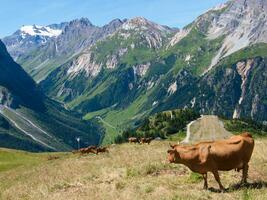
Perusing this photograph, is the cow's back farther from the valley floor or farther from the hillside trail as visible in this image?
the hillside trail

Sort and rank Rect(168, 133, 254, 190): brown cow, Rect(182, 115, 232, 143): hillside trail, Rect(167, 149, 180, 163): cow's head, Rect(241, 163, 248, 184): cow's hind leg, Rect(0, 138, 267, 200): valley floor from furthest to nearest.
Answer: Rect(182, 115, 232, 143): hillside trail < Rect(167, 149, 180, 163): cow's head < Rect(241, 163, 248, 184): cow's hind leg < Rect(168, 133, 254, 190): brown cow < Rect(0, 138, 267, 200): valley floor

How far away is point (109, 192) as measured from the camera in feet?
75.5

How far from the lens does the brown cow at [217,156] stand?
72.7 feet

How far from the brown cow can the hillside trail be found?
42.3 metres

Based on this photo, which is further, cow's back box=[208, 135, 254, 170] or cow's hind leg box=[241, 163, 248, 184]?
cow's hind leg box=[241, 163, 248, 184]

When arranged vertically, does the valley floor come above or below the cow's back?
below

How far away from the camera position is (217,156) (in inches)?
877

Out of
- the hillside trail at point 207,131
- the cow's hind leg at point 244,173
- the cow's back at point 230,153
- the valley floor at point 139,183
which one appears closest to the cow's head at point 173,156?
the valley floor at point 139,183

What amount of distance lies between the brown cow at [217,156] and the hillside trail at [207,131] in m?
42.3

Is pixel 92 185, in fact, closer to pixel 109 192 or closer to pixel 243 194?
pixel 109 192

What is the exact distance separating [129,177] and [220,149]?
6.71 metres

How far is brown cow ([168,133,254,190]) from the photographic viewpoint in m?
22.2

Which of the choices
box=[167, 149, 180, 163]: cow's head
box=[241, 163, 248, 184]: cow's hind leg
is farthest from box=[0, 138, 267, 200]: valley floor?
box=[167, 149, 180, 163]: cow's head

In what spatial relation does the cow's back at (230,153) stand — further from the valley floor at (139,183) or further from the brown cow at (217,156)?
the valley floor at (139,183)
